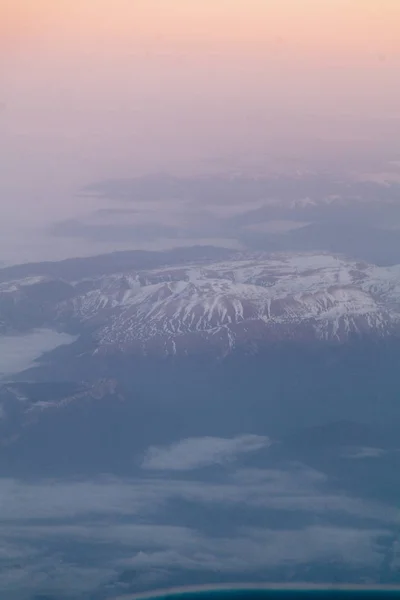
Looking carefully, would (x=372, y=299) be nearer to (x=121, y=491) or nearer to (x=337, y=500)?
(x=337, y=500)

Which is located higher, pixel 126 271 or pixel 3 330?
pixel 126 271

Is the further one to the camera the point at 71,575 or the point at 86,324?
the point at 86,324

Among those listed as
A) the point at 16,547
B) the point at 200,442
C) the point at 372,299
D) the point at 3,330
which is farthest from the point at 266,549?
the point at 3,330

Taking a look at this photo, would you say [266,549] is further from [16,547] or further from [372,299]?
[372,299]

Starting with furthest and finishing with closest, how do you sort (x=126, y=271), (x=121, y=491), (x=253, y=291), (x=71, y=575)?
(x=126, y=271), (x=253, y=291), (x=121, y=491), (x=71, y=575)

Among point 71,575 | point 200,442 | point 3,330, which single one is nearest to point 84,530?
point 71,575

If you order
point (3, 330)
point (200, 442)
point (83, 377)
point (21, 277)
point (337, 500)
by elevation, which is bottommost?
point (337, 500)

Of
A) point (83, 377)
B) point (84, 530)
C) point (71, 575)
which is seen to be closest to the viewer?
point (71, 575)
